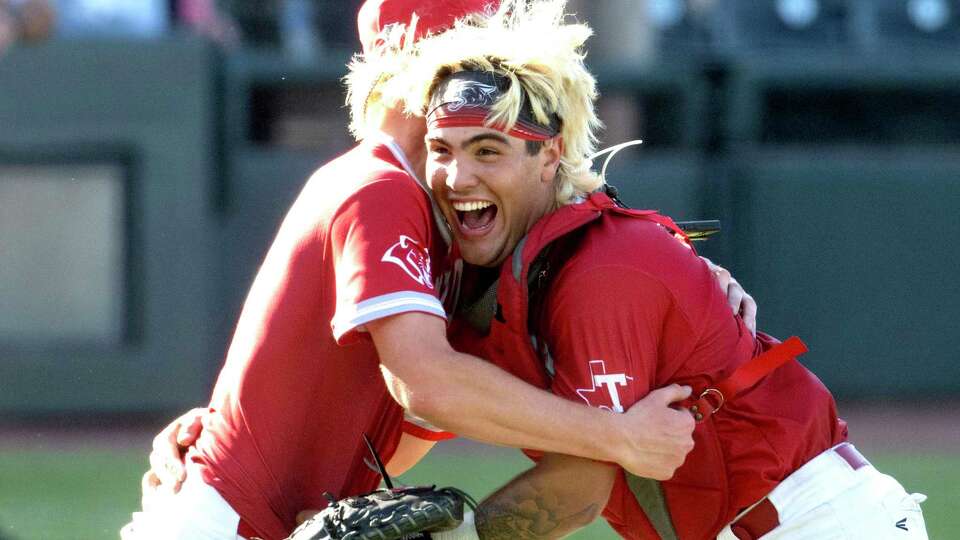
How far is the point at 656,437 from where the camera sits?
336 centimetres

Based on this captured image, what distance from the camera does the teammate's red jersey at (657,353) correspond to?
3.37 meters

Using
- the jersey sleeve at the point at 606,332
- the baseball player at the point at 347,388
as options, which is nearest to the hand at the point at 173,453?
the baseball player at the point at 347,388

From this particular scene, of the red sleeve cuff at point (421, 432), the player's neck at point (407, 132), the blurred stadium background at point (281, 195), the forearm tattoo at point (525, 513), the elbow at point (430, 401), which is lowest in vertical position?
the blurred stadium background at point (281, 195)

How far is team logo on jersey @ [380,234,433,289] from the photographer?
10.7ft

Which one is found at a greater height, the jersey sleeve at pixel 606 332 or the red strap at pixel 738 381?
the jersey sleeve at pixel 606 332

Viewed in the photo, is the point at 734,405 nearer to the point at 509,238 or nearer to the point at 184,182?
the point at 509,238

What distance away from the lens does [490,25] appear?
3.66 meters

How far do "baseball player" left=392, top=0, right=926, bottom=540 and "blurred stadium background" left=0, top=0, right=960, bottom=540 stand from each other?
488cm

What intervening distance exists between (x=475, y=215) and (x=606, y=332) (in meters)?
0.55

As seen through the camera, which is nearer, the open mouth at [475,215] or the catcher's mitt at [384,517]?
the catcher's mitt at [384,517]

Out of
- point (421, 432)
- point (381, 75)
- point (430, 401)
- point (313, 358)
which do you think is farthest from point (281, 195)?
point (430, 401)

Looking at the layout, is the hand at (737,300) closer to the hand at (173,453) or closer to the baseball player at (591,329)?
the baseball player at (591,329)

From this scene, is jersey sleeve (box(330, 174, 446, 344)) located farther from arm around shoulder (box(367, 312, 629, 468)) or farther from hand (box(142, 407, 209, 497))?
hand (box(142, 407, 209, 497))

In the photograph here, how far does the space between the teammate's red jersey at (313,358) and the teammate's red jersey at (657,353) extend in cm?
28
